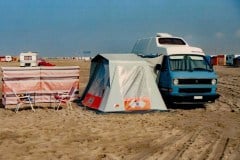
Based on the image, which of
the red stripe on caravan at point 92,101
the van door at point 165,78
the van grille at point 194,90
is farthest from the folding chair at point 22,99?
the van grille at point 194,90

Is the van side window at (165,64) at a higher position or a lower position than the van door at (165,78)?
higher

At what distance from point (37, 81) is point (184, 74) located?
222 inches

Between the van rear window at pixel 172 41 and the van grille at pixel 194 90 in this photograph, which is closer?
the van grille at pixel 194 90

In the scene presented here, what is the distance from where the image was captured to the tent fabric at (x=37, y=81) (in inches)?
591

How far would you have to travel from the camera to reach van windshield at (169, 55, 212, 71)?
16.0 m

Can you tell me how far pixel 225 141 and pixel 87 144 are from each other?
3.40 m

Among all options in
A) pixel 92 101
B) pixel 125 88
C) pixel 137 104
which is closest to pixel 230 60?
pixel 92 101

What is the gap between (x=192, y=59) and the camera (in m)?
16.3

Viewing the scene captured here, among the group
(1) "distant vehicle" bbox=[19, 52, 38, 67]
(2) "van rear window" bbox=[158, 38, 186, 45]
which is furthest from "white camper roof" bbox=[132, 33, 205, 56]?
(1) "distant vehicle" bbox=[19, 52, 38, 67]

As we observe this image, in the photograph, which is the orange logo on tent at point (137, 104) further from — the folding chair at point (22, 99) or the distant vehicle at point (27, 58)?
the distant vehicle at point (27, 58)

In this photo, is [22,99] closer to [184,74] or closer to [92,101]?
[92,101]

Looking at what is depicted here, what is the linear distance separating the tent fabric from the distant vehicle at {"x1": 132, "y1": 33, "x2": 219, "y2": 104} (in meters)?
3.50

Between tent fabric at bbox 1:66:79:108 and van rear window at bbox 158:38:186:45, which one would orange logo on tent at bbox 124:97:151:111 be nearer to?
tent fabric at bbox 1:66:79:108

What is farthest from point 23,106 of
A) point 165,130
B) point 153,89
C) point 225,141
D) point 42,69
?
point 225,141
